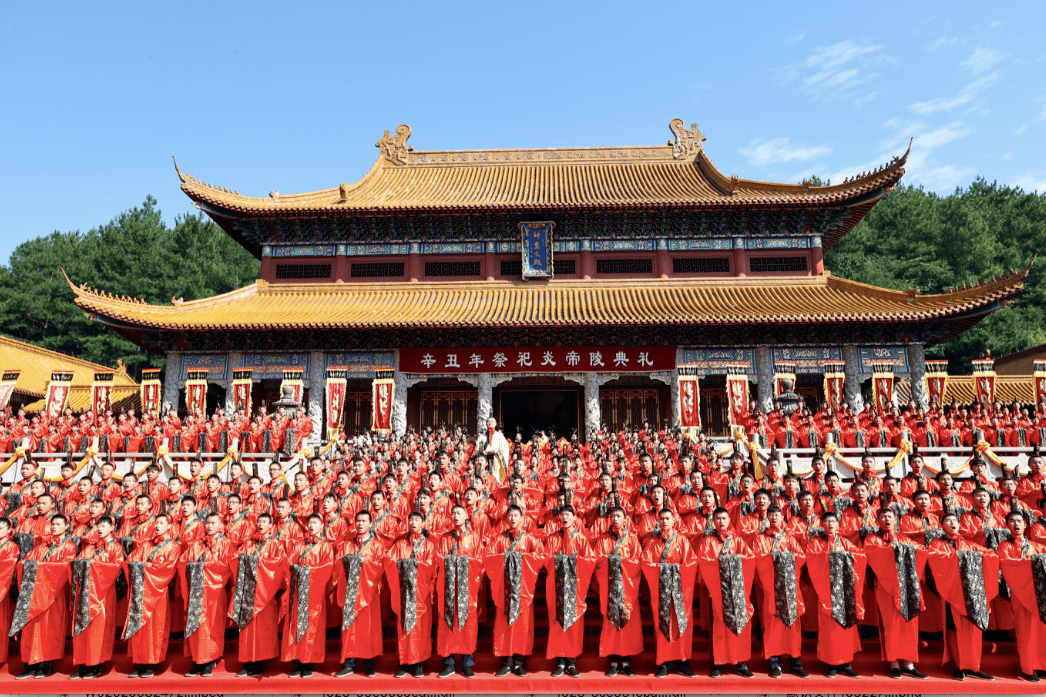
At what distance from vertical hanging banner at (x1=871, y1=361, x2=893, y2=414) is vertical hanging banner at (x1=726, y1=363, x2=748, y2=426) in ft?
10.2

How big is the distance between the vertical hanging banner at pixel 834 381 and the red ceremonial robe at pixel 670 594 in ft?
35.7

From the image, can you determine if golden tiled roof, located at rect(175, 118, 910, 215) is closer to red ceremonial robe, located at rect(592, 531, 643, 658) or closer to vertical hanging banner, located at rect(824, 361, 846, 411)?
vertical hanging banner, located at rect(824, 361, 846, 411)

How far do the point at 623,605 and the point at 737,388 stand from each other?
416 inches

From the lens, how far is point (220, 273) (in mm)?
33656

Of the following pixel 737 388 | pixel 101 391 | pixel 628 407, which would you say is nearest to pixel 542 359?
pixel 628 407

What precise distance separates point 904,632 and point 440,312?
12.0 metres

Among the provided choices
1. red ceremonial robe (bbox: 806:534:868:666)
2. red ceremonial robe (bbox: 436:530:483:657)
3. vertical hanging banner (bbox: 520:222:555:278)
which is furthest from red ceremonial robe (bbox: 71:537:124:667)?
vertical hanging banner (bbox: 520:222:555:278)

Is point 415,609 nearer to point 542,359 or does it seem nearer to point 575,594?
point 575,594

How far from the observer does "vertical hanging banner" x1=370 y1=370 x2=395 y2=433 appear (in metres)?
15.0

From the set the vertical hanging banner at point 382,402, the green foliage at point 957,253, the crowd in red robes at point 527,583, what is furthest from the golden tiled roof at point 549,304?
the green foliage at point 957,253

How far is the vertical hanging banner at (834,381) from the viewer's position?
1457cm

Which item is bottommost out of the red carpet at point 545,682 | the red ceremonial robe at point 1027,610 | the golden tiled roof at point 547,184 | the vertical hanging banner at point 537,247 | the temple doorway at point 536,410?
the red carpet at point 545,682

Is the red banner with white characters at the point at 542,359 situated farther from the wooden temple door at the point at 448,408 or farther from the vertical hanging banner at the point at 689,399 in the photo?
the wooden temple door at the point at 448,408

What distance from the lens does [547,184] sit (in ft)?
63.3
